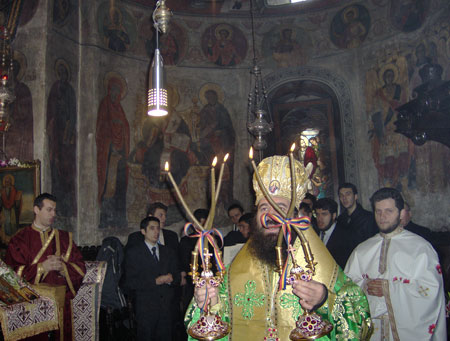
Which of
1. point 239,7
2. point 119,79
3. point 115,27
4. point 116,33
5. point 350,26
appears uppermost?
point 239,7

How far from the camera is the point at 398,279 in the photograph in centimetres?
344

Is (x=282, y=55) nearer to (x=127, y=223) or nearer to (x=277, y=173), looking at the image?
(x=127, y=223)

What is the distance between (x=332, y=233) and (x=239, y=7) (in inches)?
269

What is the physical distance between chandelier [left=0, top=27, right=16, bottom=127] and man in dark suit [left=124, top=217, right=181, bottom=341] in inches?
108

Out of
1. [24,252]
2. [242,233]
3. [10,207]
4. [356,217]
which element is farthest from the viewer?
[10,207]

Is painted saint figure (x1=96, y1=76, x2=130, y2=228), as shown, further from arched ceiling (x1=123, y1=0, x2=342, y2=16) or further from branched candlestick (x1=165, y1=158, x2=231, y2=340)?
branched candlestick (x1=165, y1=158, x2=231, y2=340)

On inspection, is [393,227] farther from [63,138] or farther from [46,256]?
[63,138]

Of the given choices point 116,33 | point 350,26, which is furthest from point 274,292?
point 350,26

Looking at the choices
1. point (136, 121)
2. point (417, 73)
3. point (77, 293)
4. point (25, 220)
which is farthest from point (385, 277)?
point (136, 121)

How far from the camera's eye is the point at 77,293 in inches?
190

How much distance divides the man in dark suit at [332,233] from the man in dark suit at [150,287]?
182 cm

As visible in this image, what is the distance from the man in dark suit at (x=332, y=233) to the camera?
4.53 m

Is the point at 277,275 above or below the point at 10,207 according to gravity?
below

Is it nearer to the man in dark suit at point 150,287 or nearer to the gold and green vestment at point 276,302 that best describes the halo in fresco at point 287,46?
the man in dark suit at point 150,287
